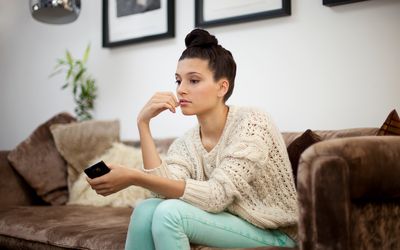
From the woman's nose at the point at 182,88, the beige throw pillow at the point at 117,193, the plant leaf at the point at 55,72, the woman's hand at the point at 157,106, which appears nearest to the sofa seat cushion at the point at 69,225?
the beige throw pillow at the point at 117,193

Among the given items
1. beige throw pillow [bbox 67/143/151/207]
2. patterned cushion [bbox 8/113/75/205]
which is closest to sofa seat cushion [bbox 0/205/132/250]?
beige throw pillow [bbox 67/143/151/207]

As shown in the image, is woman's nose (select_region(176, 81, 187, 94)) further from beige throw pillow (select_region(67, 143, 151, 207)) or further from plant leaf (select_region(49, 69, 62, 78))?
plant leaf (select_region(49, 69, 62, 78))

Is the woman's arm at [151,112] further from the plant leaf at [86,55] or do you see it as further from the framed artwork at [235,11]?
the plant leaf at [86,55]

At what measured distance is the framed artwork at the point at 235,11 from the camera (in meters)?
2.52

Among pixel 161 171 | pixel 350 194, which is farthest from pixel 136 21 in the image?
pixel 350 194

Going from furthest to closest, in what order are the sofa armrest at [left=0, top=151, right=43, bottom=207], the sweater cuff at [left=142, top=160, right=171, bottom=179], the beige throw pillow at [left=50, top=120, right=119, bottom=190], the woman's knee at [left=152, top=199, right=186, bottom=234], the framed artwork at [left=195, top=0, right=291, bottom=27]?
the beige throw pillow at [left=50, top=120, right=119, bottom=190], the sofa armrest at [left=0, top=151, right=43, bottom=207], the framed artwork at [left=195, top=0, right=291, bottom=27], the sweater cuff at [left=142, top=160, right=171, bottom=179], the woman's knee at [left=152, top=199, right=186, bottom=234]

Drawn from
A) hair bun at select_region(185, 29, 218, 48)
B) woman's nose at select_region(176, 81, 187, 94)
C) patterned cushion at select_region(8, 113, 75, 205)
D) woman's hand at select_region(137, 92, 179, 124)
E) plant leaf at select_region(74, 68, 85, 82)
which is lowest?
patterned cushion at select_region(8, 113, 75, 205)

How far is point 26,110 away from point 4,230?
1.82m

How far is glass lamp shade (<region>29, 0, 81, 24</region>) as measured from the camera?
306 cm

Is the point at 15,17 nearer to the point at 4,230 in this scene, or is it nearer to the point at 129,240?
the point at 4,230

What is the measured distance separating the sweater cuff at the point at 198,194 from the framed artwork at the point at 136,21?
1547mm

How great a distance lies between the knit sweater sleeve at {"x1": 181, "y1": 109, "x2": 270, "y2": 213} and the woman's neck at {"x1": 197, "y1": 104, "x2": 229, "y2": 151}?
0.16m

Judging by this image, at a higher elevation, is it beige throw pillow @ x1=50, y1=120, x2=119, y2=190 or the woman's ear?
the woman's ear

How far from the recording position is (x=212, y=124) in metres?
1.82
